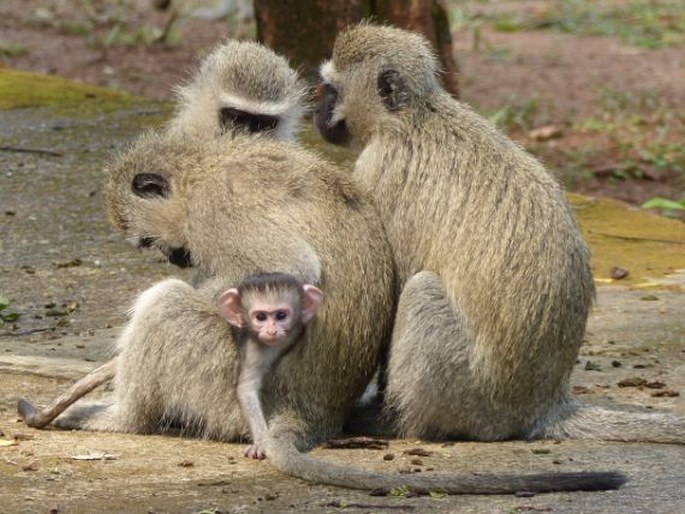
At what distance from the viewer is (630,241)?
31.2ft

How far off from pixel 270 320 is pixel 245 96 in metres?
1.55

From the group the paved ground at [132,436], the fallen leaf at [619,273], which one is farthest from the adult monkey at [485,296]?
the fallen leaf at [619,273]

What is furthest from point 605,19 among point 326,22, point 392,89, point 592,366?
point 392,89

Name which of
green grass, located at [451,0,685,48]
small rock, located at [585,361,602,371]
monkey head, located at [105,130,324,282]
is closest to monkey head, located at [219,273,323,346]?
monkey head, located at [105,130,324,282]

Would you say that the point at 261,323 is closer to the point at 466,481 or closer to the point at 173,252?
the point at 173,252

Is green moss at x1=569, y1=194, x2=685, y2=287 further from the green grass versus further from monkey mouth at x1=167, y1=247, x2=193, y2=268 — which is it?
the green grass

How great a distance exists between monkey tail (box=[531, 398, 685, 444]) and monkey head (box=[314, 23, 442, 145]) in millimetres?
1323

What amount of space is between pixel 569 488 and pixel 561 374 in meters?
0.99

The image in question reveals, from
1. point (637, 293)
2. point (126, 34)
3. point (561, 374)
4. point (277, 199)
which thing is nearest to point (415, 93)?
point (277, 199)

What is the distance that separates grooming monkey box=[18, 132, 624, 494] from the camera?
5.55m

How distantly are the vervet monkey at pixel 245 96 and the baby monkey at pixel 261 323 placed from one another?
1234mm

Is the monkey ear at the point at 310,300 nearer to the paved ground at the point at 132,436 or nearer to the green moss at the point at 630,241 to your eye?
the paved ground at the point at 132,436

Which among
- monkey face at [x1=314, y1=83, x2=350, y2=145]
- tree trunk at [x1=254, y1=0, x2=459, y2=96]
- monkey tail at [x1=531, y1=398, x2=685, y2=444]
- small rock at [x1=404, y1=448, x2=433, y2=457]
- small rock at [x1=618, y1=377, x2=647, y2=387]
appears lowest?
small rock at [x1=404, y1=448, x2=433, y2=457]

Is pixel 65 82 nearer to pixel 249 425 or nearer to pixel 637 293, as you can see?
pixel 637 293
